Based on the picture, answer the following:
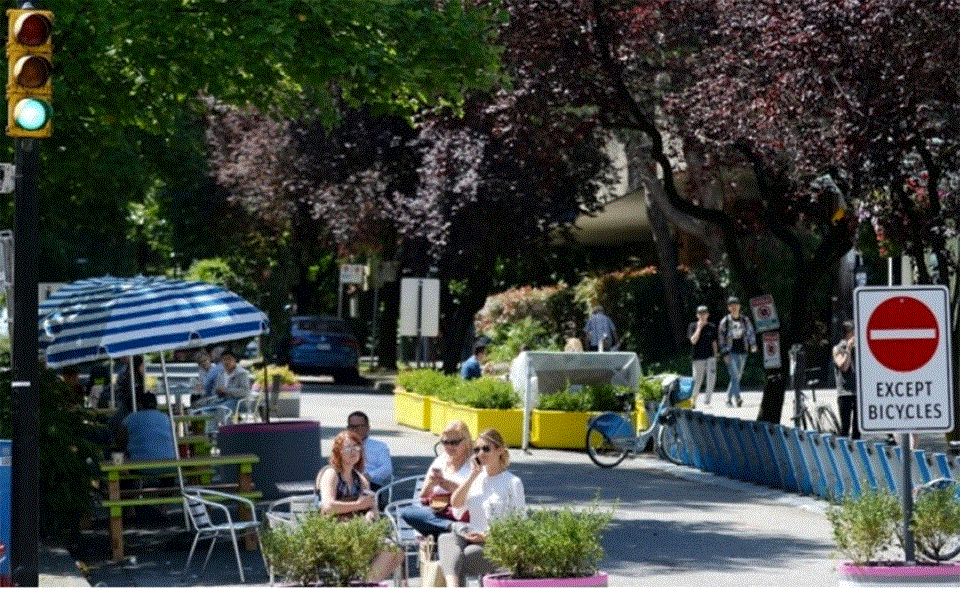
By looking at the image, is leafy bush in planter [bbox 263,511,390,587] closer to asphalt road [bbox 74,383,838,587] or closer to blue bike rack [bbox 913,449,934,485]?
asphalt road [bbox 74,383,838,587]

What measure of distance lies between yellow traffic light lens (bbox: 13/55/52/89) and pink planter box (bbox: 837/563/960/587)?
5948 millimetres

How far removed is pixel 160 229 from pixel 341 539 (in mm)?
56157

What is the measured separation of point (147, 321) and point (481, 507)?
600 cm

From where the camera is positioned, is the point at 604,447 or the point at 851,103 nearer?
the point at 851,103

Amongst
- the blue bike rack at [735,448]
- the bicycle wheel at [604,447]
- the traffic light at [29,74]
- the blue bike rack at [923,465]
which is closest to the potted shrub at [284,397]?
the bicycle wheel at [604,447]

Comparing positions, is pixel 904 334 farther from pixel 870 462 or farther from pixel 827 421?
pixel 827 421

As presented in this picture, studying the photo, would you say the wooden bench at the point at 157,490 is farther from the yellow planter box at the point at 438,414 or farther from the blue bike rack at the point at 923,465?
the yellow planter box at the point at 438,414

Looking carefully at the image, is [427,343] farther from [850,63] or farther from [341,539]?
[341,539]

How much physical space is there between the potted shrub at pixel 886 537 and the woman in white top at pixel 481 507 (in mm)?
1991

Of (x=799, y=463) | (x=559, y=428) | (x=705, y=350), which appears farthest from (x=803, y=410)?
(x=705, y=350)

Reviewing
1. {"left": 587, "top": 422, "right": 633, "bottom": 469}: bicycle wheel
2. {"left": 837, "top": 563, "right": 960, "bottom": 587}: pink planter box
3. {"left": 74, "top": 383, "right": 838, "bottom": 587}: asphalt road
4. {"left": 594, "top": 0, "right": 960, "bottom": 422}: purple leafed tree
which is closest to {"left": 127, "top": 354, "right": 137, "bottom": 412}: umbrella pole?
{"left": 74, "top": 383, "right": 838, "bottom": 587}: asphalt road

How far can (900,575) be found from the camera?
419 inches

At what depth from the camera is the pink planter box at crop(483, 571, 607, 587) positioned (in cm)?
991
